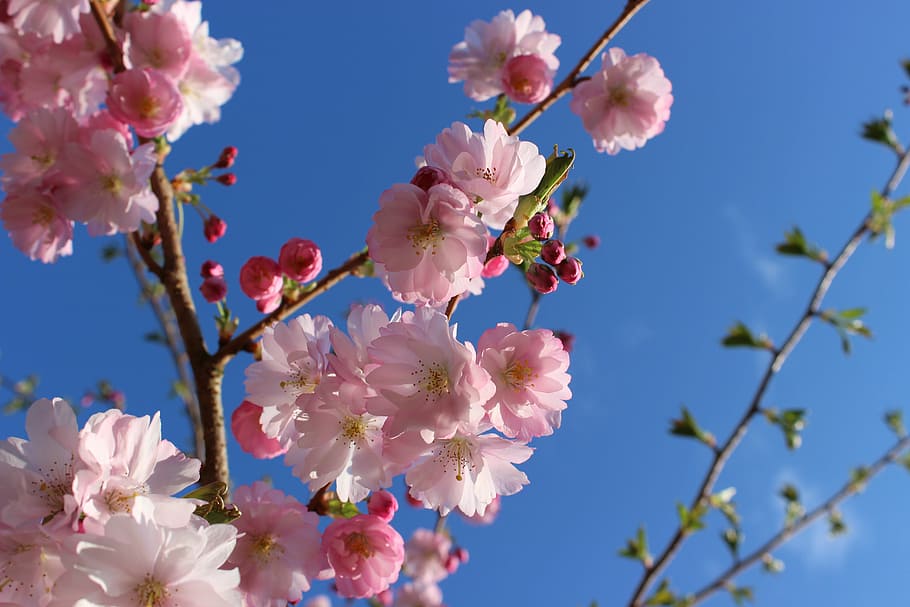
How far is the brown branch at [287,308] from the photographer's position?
6.44 ft

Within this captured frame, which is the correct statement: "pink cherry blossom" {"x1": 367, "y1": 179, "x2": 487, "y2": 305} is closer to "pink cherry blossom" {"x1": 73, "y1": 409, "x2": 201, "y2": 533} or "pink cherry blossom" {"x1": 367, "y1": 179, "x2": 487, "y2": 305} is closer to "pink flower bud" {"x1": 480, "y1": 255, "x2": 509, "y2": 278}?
"pink flower bud" {"x1": 480, "y1": 255, "x2": 509, "y2": 278}

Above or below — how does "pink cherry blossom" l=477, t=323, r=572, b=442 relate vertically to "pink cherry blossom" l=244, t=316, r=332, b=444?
below

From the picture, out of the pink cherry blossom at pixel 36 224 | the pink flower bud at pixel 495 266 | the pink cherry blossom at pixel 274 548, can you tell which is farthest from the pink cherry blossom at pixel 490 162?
the pink cherry blossom at pixel 36 224

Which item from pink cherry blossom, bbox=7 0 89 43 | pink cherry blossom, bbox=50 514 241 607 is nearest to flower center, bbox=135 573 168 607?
pink cherry blossom, bbox=50 514 241 607

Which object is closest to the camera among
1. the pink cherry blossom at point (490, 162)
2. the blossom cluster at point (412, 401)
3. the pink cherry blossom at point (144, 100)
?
the blossom cluster at point (412, 401)

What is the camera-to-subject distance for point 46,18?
255cm

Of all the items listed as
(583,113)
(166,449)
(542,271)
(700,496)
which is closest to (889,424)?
(700,496)

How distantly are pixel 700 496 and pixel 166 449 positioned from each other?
2.91m

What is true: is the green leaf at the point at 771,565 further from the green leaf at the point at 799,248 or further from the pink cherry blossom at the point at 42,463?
the pink cherry blossom at the point at 42,463

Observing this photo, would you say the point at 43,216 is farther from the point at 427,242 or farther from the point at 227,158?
the point at 427,242

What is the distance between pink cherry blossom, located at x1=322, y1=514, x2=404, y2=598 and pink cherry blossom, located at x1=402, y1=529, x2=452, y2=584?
6.08 metres

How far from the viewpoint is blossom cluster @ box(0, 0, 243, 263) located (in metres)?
2.28

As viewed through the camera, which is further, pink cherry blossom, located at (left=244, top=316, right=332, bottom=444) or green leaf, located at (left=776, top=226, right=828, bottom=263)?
green leaf, located at (left=776, top=226, right=828, bottom=263)

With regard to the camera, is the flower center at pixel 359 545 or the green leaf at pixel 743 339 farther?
the green leaf at pixel 743 339
